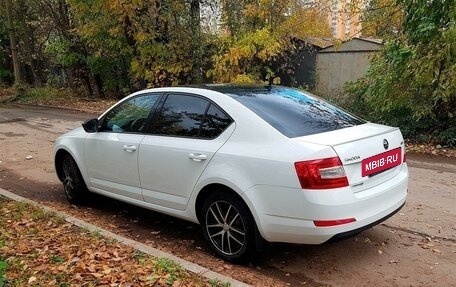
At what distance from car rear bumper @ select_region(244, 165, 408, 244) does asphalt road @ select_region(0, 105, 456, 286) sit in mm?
473

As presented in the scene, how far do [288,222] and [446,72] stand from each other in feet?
21.5

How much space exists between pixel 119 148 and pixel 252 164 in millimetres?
1941

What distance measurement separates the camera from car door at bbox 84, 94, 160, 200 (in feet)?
16.7

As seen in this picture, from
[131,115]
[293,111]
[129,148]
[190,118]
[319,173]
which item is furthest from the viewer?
[131,115]

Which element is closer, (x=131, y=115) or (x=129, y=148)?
(x=129, y=148)

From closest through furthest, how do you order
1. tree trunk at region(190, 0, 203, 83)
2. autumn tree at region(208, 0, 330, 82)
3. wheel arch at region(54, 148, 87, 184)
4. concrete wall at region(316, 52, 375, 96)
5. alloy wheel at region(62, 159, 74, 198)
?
1. wheel arch at region(54, 148, 87, 184)
2. alloy wheel at region(62, 159, 74, 198)
3. autumn tree at region(208, 0, 330, 82)
4. concrete wall at region(316, 52, 375, 96)
5. tree trunk at region(190, 0, 203, 83)

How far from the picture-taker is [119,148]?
521 centimetres

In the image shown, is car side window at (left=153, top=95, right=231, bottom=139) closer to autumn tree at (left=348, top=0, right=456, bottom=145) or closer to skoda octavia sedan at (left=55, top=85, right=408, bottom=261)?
skoda octavia sedan at (left=55, top=85, right=408, bottom=261)

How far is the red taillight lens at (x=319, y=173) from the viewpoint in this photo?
361cm

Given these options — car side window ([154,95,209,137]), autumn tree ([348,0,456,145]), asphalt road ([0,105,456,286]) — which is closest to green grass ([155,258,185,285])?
asphalt road ([0,105,456,286])

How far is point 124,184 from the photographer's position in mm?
5266

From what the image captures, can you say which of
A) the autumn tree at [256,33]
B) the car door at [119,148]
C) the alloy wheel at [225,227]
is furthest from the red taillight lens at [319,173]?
the autumn tree at [256,33]

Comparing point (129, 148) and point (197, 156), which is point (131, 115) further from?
point (197, 156)

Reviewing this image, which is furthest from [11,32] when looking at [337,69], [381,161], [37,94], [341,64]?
[381,161]
